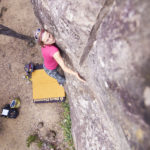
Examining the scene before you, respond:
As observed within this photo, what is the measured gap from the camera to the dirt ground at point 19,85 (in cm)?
702

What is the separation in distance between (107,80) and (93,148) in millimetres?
2852

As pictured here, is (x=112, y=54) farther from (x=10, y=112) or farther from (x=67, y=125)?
(x=10, y=112)

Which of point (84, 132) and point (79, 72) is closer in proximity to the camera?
point (79, 72)

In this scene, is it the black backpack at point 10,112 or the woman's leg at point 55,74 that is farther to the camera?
the black backpack at point 10,112

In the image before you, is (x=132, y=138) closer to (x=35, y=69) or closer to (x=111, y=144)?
(x=111, y=144)

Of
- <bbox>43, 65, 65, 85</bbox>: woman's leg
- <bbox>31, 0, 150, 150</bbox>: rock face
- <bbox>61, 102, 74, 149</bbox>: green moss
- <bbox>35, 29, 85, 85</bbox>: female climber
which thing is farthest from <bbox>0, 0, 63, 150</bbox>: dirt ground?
<bbox>35, 29, 85, 85</bbox>: female climber

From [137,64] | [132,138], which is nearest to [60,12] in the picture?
[137,64]

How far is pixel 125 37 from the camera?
1.95m

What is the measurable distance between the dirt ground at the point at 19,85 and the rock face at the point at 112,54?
329 centimetres

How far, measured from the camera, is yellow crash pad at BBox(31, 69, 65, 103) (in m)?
6.89

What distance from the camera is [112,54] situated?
2.25 metres

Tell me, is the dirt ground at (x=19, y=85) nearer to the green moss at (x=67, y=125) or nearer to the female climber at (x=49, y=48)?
the green moss at (x=67, y=125)

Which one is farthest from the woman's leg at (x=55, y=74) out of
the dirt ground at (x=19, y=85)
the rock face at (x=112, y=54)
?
the dirt ground at (x=19, y=85)

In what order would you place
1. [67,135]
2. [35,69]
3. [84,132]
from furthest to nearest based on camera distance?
[35,69] → [67,135] → [84,132]
